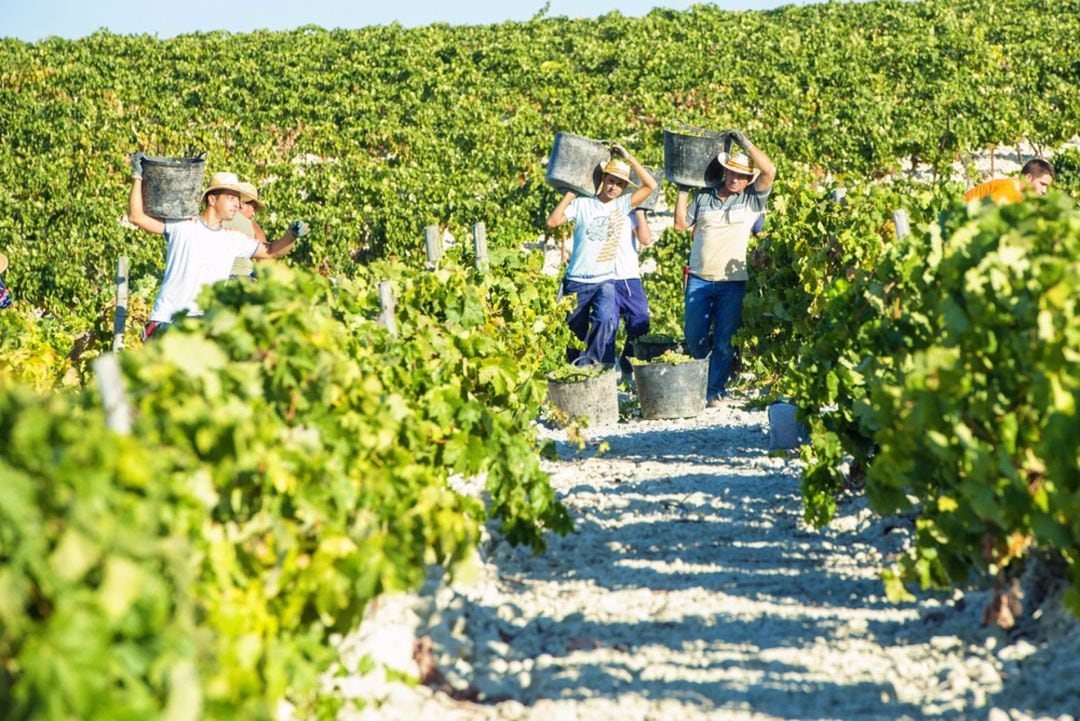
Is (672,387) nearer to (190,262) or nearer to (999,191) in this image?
(999,191)

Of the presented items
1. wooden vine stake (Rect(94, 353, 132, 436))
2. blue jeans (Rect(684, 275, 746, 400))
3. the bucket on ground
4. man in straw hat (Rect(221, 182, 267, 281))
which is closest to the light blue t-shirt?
blue jeans (Rect(684, 275, 746, 400))

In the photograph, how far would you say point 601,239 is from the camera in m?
8.77

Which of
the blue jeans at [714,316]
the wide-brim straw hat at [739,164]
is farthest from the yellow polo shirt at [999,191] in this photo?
the blue jeans at [714,316]

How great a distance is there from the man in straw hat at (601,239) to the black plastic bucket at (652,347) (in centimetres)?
116

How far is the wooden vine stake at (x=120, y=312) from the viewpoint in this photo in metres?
8.52

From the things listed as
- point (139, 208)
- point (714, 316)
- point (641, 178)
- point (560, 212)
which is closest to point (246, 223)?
point (139, 208)

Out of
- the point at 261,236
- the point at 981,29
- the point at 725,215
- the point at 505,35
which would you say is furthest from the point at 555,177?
the point at 505,35

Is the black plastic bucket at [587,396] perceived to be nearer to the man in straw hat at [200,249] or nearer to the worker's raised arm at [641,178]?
the worker's raised arm at [641,178]

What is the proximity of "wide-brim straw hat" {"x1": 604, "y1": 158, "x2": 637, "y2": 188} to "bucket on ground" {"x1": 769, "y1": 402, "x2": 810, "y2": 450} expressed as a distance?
7.13 feet

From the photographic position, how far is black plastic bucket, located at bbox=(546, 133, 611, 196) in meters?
8.80

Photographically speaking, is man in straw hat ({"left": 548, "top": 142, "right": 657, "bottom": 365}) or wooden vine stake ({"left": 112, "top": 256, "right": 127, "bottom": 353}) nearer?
wooden vine stake ({"left": 112, "top": 256, "right": 127, "bottom": 353})

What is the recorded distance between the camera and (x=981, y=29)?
33625 mm

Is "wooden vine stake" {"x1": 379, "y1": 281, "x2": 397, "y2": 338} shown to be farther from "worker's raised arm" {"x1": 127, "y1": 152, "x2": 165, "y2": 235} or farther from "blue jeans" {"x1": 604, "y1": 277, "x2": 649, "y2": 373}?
"blue jeans" {"x1": 604, "y1": 277, "x2": 649, "y2": 373}

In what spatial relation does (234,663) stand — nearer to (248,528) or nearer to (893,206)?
(248,528)
